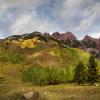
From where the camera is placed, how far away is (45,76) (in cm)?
16475

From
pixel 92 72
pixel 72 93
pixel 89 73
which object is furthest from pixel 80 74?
pixel 72 93

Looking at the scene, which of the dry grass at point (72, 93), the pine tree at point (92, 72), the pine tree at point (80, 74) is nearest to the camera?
the dry grass at point (72, 93)

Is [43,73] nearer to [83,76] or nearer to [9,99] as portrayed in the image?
[83,76]

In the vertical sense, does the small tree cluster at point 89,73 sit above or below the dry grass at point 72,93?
above

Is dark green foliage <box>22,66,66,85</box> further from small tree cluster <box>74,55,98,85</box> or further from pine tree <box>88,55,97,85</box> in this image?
pine tree <box>88,55,97,85</box>

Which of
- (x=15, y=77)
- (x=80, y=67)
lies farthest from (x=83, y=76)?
(x=15, y=77)

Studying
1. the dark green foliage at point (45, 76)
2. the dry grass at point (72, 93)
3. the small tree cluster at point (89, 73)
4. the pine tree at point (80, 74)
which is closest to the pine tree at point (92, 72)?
the small tree cluster at point (89, 73)

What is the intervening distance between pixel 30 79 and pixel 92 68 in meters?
38.2

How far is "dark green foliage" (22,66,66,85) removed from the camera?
542 ft

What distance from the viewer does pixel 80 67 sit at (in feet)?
491

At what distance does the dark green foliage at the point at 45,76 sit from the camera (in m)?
165

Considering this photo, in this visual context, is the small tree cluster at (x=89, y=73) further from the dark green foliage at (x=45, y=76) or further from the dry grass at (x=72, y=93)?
the dry grass at (x=72, y=93)

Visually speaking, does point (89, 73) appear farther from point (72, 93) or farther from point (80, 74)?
point (72, 93)

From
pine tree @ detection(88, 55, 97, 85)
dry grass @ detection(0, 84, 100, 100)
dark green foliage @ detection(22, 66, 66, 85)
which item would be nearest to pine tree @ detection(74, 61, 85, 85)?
pine tree @ detection(88, 55, 97, 85)
